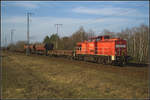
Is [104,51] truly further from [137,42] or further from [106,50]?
[137,42]

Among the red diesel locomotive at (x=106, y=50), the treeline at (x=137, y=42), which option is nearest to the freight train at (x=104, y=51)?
the red diesel locomotive at (x=106, y=50)

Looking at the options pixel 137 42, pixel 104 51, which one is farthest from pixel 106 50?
pixel 137 42

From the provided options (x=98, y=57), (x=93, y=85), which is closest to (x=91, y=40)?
(x=98, y=57)

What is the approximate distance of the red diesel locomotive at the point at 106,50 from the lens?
18.4 meters

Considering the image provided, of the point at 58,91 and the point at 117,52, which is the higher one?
the point at 117,52

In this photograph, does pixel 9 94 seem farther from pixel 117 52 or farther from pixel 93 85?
pixel 117 52

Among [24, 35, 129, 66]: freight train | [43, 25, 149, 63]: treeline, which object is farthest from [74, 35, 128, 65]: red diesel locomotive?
[43, 25, 149, 63]: treeline

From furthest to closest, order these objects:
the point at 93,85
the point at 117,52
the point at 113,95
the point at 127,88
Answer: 1. the point at 117,52
2. the point at 93,85
3. the point at 127,88
4. the point at 113,95

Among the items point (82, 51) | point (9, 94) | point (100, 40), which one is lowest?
point (9, 94)

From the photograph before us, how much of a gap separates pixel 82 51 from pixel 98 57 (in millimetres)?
4439

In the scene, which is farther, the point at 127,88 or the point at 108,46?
the point at 108,46

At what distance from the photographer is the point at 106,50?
65.2ft

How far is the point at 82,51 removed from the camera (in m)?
24.4

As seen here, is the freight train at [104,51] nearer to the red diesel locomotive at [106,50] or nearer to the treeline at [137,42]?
the red diesel locomotive at [106,50]
